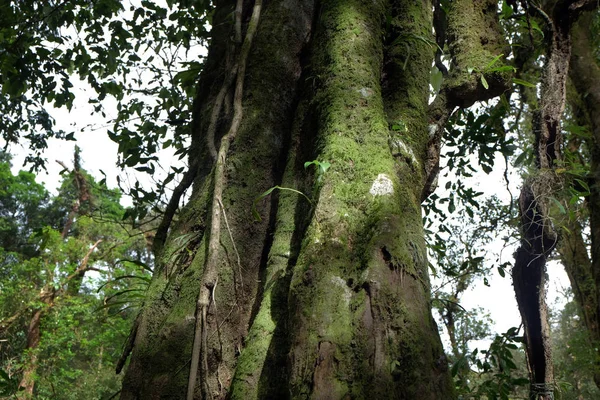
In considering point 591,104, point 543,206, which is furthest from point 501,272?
point 591,104

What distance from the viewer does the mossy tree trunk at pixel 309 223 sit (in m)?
1.43

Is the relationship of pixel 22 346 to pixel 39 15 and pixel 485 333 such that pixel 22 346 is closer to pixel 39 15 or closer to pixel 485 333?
pixel 39 15

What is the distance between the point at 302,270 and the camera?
157 centimetres

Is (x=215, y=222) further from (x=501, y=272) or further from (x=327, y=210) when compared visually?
(x=501, y=272)

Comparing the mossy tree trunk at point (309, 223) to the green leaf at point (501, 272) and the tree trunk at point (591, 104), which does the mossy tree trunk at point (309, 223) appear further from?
the tree trunk at point (591, 104)

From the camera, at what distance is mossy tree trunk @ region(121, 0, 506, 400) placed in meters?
1.43

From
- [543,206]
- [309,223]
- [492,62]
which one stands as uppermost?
[492,62]

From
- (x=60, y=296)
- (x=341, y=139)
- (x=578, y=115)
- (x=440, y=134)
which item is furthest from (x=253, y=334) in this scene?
(x=60, y=296)

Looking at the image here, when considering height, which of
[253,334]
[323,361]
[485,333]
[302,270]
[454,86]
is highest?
[485,333]

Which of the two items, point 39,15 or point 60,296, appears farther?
point 60,296

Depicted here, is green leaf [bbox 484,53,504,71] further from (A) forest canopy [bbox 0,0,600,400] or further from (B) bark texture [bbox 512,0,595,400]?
(B) bark texture [bbox 512,0,595,400]

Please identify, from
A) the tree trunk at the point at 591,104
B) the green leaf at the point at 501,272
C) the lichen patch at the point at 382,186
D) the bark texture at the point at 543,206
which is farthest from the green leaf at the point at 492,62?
the tree trunk at the point at 591,104

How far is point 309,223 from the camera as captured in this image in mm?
1726

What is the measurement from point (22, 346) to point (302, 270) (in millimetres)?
14934
